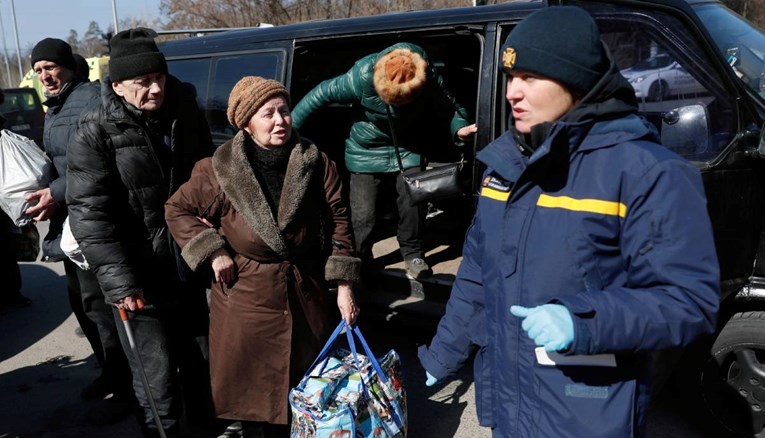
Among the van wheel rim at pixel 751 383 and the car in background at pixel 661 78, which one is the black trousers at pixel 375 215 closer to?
the car in background at pixel 661 78

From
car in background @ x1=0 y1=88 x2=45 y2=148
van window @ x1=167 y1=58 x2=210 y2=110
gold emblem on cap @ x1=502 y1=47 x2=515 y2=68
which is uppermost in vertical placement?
gold emblem on cap @ x1=502 y1=47 x2=515 y2=68

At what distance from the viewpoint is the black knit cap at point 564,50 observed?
1.43 metres

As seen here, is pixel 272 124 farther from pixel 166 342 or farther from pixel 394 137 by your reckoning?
pixel 394 137

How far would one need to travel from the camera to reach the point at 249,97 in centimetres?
239

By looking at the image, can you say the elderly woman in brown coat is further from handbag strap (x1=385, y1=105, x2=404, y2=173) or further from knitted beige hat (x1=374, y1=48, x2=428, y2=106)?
handbag strap (x1=385, y1=105, x2=404, y2=173)

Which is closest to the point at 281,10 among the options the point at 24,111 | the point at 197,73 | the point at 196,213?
the point at 24,111

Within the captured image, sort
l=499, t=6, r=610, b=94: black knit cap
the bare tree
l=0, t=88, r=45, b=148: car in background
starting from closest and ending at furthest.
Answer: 1. l=499, t=6, r=610, b=94: black knit cap
2. l=0, t=88, r=45, b=148: car in background
3. the bare tree

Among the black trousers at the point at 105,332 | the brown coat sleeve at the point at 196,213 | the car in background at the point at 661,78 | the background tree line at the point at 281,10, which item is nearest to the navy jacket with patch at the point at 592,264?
the brown coat sleeve at the point at 196,213

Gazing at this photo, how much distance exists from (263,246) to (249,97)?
1.94 ft

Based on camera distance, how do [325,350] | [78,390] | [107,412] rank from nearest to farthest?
[325,350]
[107,412]
[78,390]

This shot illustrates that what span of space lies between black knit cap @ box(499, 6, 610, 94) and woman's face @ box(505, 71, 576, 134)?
0.08ft

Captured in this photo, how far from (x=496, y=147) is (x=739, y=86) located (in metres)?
1.58

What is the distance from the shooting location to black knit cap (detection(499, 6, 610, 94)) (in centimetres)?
143

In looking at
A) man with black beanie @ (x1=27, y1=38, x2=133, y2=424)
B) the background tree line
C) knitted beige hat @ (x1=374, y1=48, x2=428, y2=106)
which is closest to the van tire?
knitted beige hat @ (x1=374, y1=48, x2=428, y2=106)
